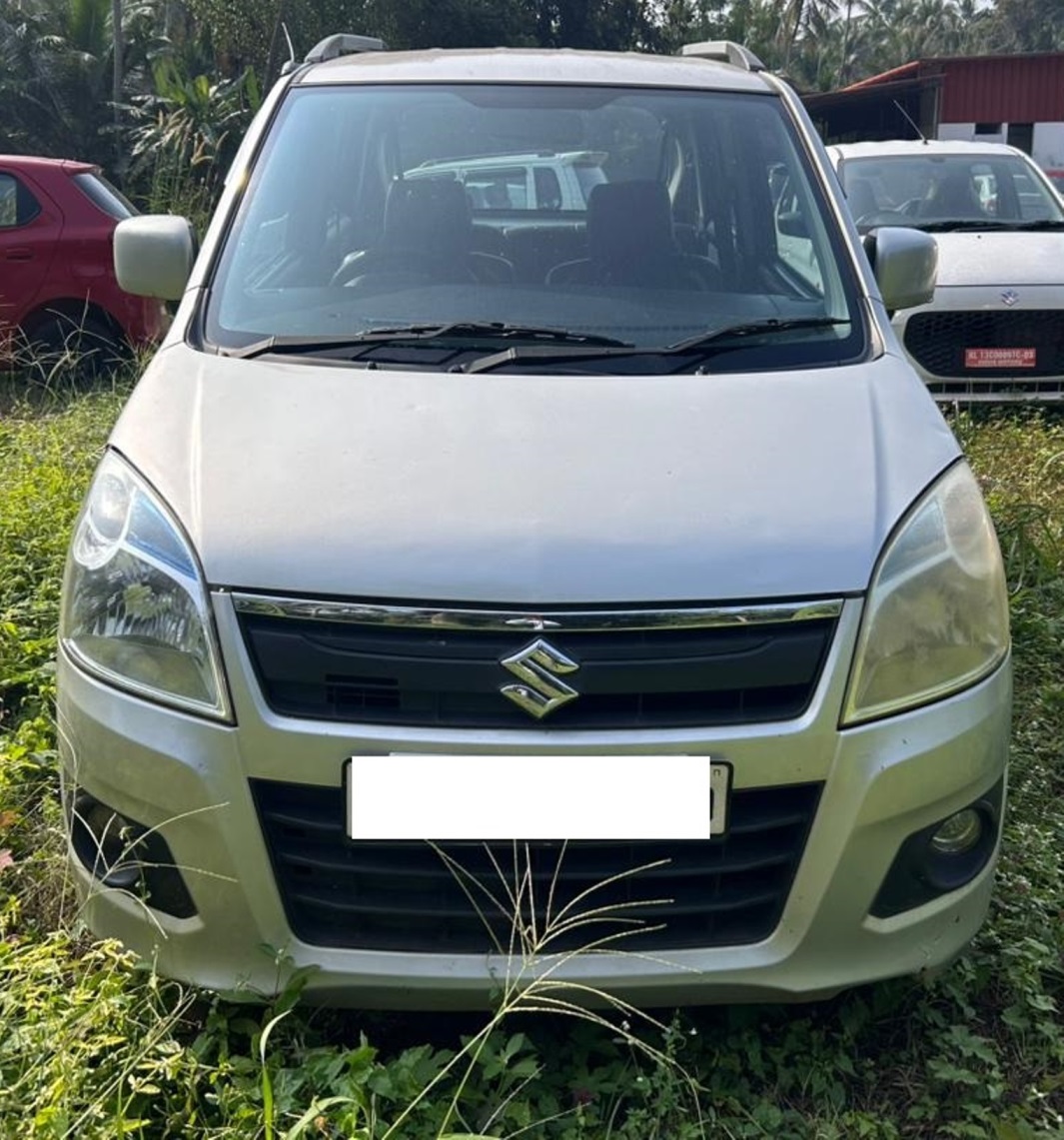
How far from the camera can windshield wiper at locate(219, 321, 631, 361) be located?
8.62ft

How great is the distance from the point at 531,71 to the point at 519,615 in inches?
77.0

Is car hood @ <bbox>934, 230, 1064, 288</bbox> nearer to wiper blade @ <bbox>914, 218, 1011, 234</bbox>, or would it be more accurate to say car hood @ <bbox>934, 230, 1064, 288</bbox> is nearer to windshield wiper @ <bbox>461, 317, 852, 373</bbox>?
wiper blade @ <bbox>914, 218, 1011, 234</bbox>

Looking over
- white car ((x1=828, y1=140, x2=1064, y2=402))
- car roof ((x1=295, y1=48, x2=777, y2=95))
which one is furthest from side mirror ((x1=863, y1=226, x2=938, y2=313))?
white car ((x1=828, y1=140, x2=1064, y2=402))

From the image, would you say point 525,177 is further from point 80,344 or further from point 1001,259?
point 80,344

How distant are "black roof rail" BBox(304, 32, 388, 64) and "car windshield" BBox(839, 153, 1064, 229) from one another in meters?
4.00

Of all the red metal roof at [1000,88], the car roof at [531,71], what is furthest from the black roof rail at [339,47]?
the red metal roof at [1000,88]

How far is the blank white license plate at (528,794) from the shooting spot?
1948mm

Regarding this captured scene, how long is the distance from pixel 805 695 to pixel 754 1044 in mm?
748

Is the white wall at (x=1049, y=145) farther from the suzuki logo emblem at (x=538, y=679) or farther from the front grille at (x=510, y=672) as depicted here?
the suzuki logo emblem at (x=538, y=679)

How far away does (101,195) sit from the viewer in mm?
8008

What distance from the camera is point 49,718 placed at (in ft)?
10.6

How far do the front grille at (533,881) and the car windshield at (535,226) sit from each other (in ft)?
3.29

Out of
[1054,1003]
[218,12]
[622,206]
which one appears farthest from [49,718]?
[218,12]

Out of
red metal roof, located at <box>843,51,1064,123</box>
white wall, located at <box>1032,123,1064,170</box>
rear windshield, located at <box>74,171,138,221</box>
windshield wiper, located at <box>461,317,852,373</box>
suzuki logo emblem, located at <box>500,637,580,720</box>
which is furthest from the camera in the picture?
red metal roof, located at <box>843,51,1064,123</box>
